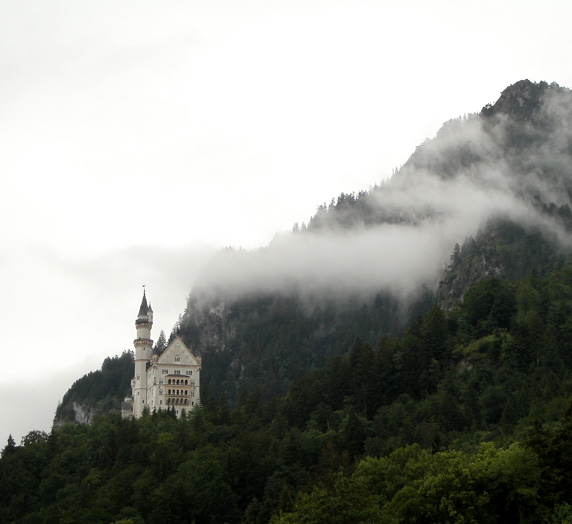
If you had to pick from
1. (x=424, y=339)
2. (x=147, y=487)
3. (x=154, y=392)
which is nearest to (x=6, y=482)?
(x=147, y=487)

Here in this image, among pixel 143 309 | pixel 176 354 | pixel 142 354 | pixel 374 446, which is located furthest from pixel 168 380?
pixel 374 446

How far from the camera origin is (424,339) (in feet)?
369

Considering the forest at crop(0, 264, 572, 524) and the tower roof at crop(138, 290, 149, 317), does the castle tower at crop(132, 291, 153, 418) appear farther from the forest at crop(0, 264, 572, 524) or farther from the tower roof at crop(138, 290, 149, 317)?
the forest at crop(0, 264, 572, 524)

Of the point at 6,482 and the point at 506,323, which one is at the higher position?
the point at 506,323

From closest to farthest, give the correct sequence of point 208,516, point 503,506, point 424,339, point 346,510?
point 346,510 → point 503,506 → point 208,516 → point 424,339

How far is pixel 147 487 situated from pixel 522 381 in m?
36.9

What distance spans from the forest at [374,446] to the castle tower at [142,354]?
692 inches

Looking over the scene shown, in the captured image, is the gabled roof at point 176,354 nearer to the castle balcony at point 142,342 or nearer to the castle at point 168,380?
the castle at point 168,380

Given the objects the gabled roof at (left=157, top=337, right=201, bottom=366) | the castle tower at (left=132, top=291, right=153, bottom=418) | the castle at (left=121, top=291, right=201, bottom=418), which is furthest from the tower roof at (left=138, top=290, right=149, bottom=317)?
the gabled roof at (left=157, top=337, right=201, bottom=366)

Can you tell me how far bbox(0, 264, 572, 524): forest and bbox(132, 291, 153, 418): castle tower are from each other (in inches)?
692

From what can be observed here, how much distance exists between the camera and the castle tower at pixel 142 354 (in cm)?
14400

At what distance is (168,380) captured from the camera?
138500 mm

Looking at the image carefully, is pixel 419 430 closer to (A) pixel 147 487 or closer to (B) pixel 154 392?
(A) pixel 147 487

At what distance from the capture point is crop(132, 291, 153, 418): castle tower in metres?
144
